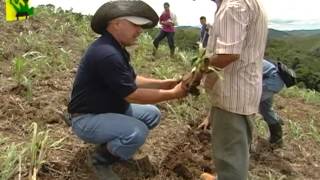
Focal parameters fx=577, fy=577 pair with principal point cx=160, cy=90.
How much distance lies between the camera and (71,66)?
6426mm

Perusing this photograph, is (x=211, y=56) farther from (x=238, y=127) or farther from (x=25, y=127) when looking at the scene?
(x=25, y=127)

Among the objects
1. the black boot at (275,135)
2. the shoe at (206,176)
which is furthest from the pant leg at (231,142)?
the black boot at (275,135)

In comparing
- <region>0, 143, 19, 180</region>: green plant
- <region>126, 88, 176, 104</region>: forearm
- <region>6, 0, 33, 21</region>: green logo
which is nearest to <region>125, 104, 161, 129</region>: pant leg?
<region>126, 88, 176, 104</region>: forearm

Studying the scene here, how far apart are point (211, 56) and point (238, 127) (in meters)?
0.45

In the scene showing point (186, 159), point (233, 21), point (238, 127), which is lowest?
point (186, 159)

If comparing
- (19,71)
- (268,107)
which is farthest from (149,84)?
(19,71)

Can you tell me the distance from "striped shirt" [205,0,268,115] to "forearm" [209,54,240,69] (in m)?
0.02

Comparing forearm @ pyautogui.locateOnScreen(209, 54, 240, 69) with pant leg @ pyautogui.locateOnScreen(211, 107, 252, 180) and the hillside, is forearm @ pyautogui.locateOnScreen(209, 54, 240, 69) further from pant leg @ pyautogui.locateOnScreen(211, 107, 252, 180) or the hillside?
the hillside

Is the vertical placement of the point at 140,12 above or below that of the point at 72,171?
above

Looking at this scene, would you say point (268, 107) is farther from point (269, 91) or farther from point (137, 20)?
point (137, 20)

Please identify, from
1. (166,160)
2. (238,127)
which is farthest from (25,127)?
(238,127)

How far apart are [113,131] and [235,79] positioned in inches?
30.8

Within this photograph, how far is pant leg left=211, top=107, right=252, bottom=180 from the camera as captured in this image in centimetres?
328

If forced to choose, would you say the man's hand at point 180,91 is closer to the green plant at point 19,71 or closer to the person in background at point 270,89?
the person in background at point 270,89
